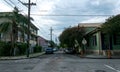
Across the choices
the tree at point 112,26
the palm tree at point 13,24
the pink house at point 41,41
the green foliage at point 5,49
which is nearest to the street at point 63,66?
the tree at point 112,26

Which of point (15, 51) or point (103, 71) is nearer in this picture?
point (103, 71)

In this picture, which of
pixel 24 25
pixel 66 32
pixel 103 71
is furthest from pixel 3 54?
pixel 103 71

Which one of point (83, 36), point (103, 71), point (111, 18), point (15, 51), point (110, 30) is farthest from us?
point (83, 36)

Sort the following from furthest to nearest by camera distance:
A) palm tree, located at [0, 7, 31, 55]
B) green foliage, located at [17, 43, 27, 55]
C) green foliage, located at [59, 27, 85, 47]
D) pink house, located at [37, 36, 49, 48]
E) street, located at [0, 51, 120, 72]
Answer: pink house, located at [37, 36, 49, 48] < green foliage, located at [59, 27, 85, 47] < green foliage, located at [17, 43, 27, 55] < palm tree, located at [0, 7, 31, 55] < street, located at [0, 51, 120, 72]

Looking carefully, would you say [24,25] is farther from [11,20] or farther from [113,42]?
[113,42]

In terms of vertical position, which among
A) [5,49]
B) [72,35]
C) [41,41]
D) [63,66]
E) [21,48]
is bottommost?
[63,66]

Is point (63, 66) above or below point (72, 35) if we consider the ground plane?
below

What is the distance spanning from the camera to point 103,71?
60.1 feet

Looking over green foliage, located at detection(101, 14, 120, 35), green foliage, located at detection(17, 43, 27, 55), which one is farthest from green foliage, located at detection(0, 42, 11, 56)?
green foliage, located at detection(101, 14, 120, 35)

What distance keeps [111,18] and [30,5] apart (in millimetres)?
13361

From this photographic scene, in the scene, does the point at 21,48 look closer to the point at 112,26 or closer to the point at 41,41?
the point at 112,26

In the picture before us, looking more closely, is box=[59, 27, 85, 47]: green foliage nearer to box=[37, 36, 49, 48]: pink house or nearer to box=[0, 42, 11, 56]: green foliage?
box=[0, 42, 11, 56]: green foliage

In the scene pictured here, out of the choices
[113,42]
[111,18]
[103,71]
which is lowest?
[103,71]

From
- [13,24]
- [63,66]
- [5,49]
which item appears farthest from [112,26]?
[5,49]
